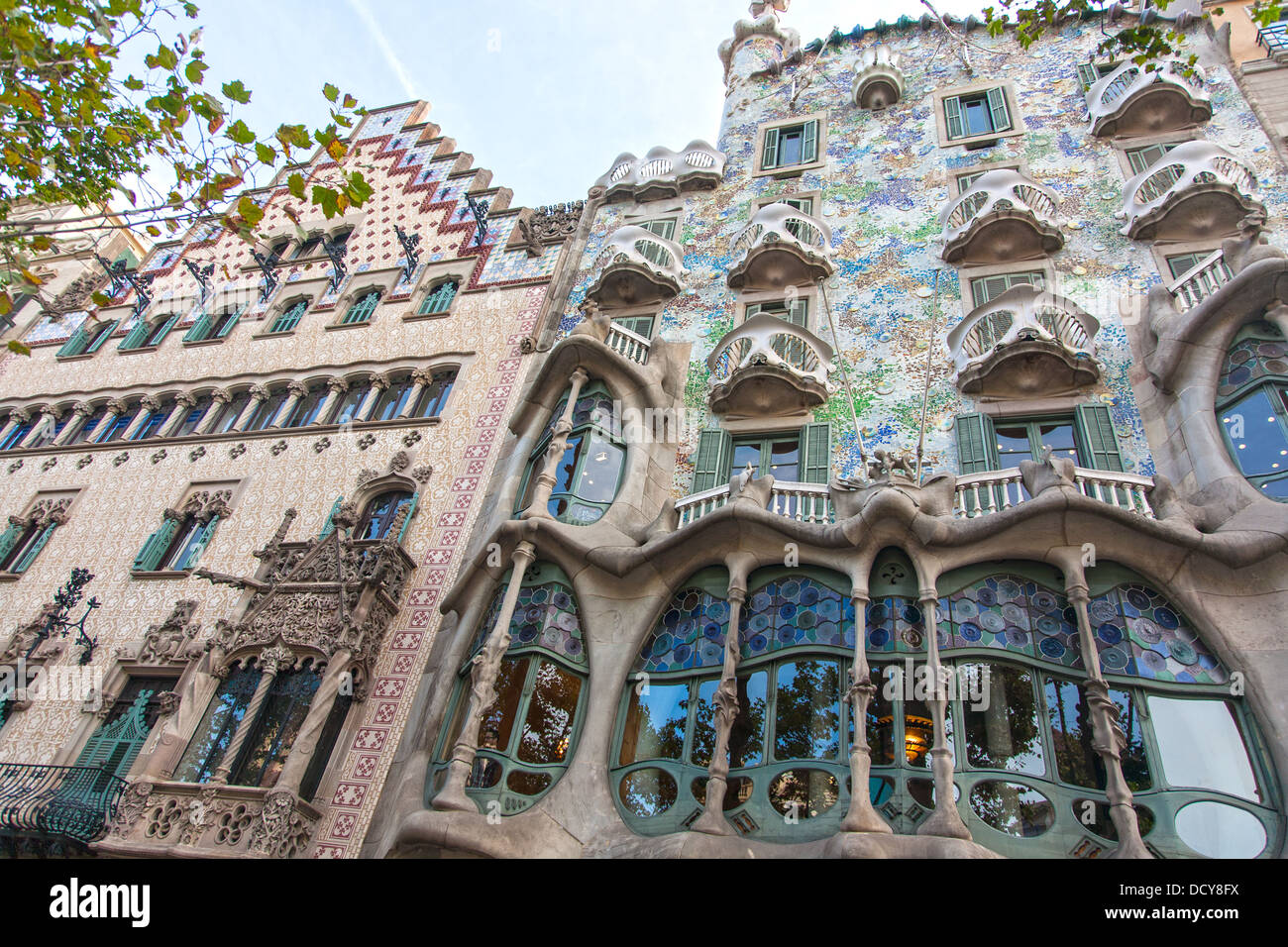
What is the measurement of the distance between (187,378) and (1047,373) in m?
17.3

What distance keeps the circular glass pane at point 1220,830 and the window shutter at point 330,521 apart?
11.7m

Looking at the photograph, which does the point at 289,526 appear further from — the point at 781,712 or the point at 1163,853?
the point at 1163,853

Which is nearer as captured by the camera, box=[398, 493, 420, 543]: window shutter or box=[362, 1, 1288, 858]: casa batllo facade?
box=[362, 1, 1288, 858]: casa batllo facade

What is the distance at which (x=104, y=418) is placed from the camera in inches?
743

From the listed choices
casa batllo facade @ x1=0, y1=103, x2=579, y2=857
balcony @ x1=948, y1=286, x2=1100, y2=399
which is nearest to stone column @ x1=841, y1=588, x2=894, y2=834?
balcony @ x1=948, y1=286, x2=1100, y2=399

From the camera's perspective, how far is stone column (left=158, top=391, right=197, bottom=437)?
58.3 feet

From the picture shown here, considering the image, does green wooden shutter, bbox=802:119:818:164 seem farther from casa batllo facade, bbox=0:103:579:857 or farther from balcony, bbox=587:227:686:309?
casa batllo facade, bbox=0:103:579:857

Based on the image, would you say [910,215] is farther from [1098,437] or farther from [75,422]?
[75,422]

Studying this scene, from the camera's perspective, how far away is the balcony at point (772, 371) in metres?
13.0

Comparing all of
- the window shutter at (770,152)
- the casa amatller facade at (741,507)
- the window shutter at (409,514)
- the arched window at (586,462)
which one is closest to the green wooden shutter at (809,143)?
the casa amatller facade at (741,507)

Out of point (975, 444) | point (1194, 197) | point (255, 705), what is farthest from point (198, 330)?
point (1194, 197)

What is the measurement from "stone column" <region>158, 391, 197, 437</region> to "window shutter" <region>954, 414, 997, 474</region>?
50.8 ft
